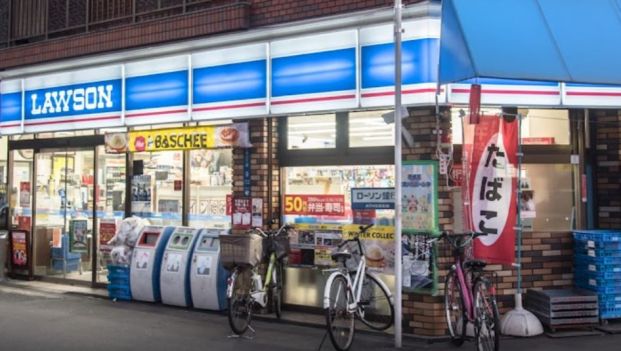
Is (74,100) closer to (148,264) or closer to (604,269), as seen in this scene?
(148,264)

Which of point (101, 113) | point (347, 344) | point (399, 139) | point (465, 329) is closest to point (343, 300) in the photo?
point (347, 344)

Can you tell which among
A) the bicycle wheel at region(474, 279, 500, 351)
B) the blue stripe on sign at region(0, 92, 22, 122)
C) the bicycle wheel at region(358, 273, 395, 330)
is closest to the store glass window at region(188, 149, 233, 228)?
the bicycle wheel at region(358, 273, 395, 330)

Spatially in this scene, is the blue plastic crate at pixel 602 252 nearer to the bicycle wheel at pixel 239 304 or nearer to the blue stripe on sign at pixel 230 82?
the bicycle wheel at pixel 239 304

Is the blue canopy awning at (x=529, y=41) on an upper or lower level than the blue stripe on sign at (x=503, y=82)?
upper

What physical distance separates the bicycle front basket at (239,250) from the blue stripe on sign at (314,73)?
212 cm

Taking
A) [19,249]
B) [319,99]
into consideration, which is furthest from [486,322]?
[19,249]

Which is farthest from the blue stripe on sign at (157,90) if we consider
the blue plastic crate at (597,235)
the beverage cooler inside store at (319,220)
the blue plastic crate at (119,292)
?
the blue plastic crate at (597,235)

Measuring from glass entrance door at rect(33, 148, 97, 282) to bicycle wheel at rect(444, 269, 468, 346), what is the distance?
6896 millimetres

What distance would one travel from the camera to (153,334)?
8.05 metres

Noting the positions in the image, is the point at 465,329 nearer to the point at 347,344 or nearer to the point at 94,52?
the point at 347,344

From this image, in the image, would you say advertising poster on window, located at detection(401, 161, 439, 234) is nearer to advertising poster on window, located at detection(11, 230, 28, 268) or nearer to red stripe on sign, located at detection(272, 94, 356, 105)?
red stripe on sign, located at detection(272, 94, 356, 105)

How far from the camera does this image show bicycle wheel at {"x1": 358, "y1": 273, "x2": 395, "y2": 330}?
7816 millimetres

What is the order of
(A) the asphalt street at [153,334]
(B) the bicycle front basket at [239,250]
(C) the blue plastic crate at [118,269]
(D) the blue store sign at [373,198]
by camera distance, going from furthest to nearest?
(C) the blue plastic crate at [118,269] → (D) the blue store sign at [373,198] → (B) the bicycle front basket at [239,250] → (A) the asphalt street at [153,334]

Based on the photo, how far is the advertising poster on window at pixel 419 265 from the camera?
25.6 ft
